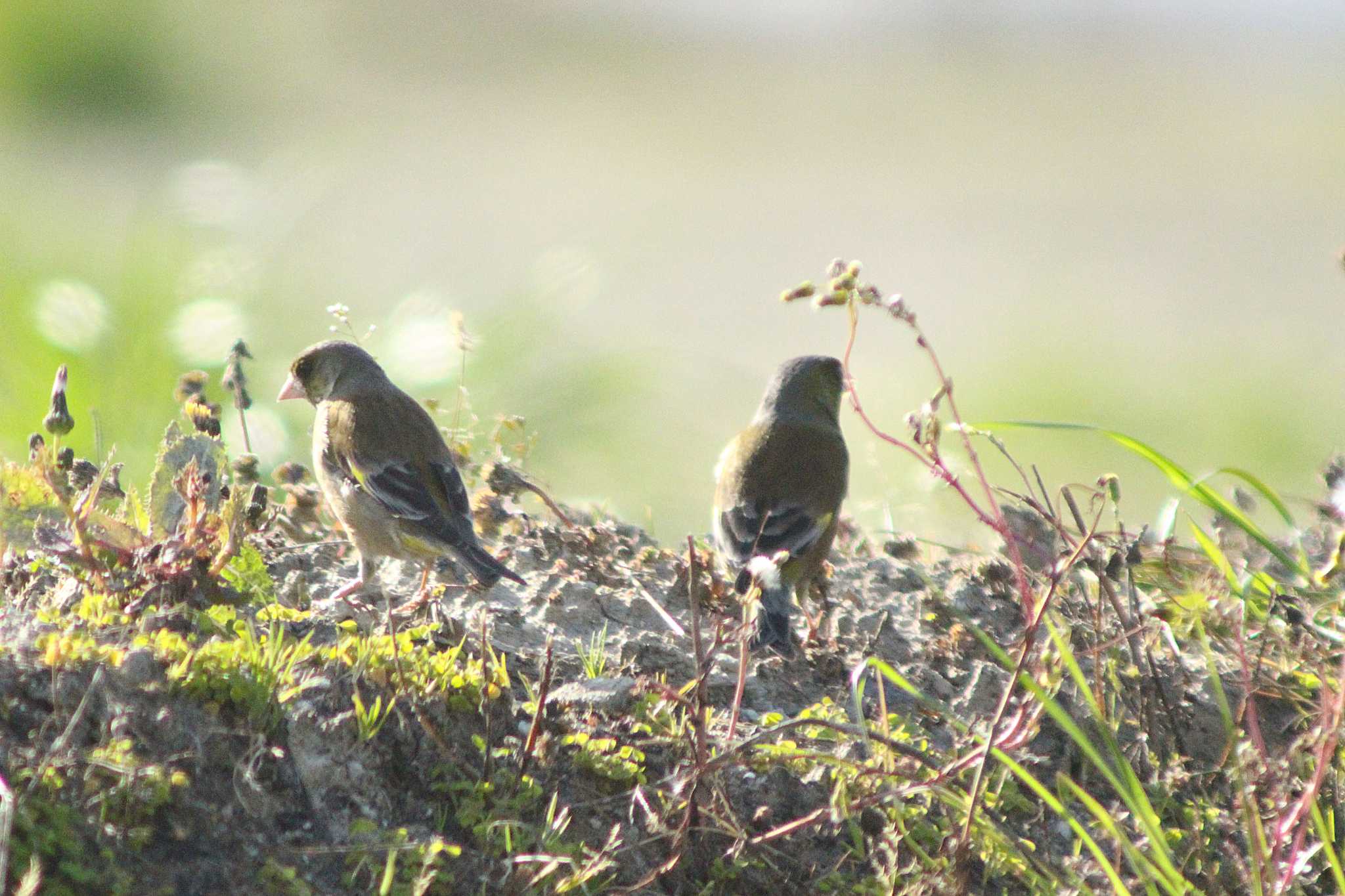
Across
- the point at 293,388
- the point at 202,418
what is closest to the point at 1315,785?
the point at 202,418

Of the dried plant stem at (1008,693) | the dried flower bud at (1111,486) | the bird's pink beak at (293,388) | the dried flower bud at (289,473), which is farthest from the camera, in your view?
the bird's pink beak at (293,388)

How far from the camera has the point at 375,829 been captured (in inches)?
109

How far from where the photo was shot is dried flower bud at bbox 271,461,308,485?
186 inches

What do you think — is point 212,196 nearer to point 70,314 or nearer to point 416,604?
point 70,314

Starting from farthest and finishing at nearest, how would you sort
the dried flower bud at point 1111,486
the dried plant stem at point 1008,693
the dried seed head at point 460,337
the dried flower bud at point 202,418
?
the dried seed head at point 460,337
the dried flower bud at point 202,418
the dried flower bud at point 1111,486
the dried plant stem at point 1008,693

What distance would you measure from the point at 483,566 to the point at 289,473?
1.01 meters

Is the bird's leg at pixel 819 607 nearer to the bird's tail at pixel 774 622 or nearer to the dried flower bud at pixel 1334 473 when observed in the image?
the bird's tail at pixel 774 622

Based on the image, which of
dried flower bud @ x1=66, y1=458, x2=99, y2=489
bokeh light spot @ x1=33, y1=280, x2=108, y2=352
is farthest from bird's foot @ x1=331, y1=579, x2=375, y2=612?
bokeh light spot @ x1=33, y1=280, x2=108, y2=352

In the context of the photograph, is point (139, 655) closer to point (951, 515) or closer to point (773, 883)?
point (773, 883)

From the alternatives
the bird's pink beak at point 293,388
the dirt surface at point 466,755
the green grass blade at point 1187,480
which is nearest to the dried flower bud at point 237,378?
the dirt surface at point 466,755

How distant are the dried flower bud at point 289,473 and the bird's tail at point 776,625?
1.77 metres

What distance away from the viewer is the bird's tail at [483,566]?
416 centimetres


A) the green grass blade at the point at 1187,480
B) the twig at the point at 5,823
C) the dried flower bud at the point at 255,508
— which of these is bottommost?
the twig at the point at 5,823

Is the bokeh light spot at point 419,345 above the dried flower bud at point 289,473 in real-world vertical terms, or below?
above
